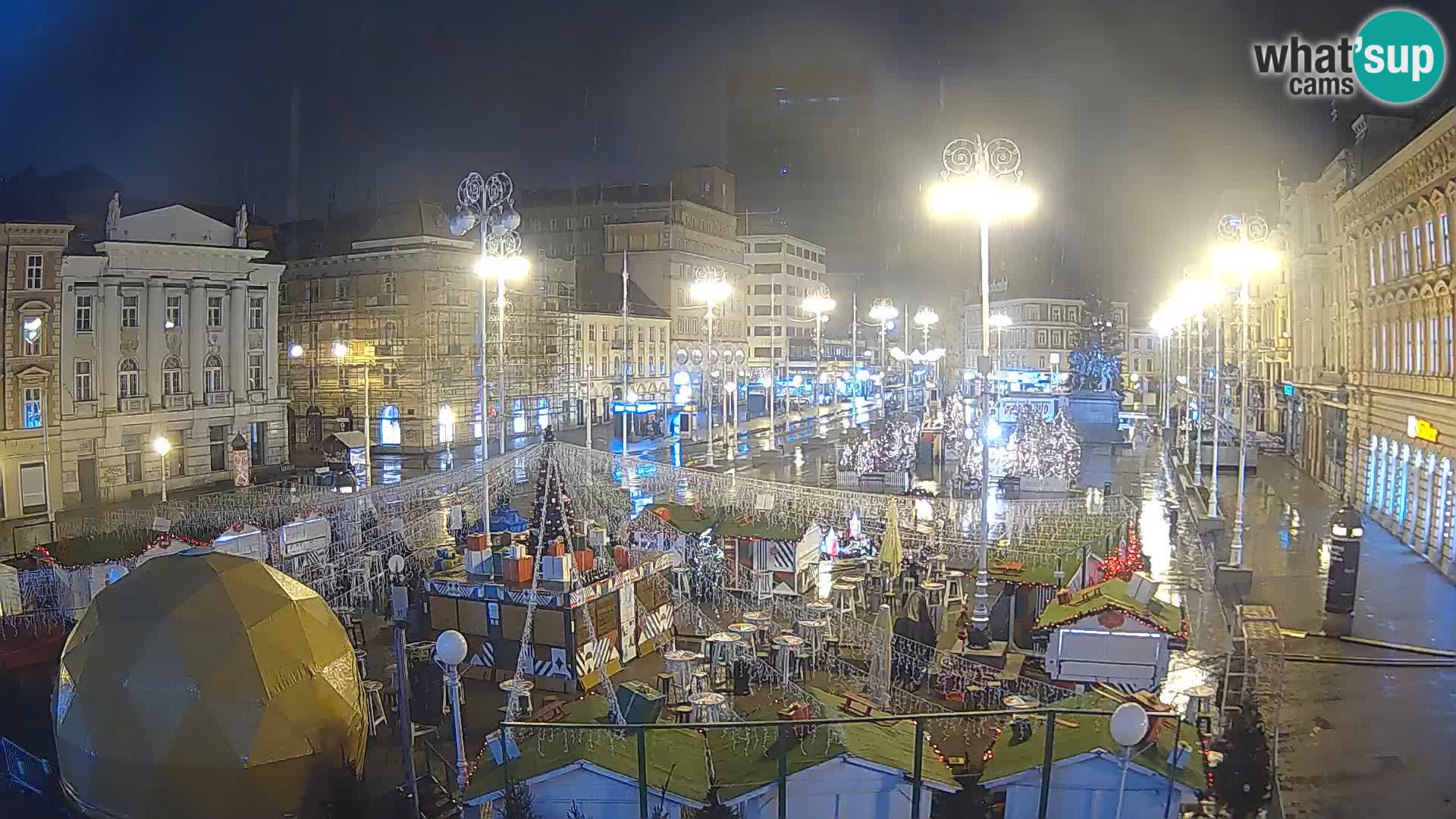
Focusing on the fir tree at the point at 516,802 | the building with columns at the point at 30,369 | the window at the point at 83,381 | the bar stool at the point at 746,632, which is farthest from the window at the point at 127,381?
the fir tree at the point at 516,802

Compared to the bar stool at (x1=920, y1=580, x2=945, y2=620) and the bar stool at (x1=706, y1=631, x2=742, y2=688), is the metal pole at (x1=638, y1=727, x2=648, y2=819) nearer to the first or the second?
the bar stool at (x1=706, y1=631, x2=742, y2=688)

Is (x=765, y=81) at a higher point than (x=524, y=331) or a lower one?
higher

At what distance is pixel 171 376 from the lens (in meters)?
38.3

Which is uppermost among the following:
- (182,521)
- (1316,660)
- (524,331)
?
(524,331)

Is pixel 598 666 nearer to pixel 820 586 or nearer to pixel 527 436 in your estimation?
pixel 820 586

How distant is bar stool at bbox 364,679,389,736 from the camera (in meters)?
13.4

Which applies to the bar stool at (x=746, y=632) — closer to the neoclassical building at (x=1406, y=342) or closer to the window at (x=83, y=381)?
the neoclassical building at (x=1406, y=342)

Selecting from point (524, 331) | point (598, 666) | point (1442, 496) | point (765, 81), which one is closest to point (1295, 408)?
point (1442, 496)

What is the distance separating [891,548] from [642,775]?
1228cm

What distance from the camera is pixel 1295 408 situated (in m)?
47.4

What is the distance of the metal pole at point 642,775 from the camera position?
9562 mm

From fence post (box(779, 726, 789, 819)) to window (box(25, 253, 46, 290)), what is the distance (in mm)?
31327

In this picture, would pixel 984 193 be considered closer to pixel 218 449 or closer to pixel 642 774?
pixel 642 774

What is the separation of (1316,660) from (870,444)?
74.4 ft
